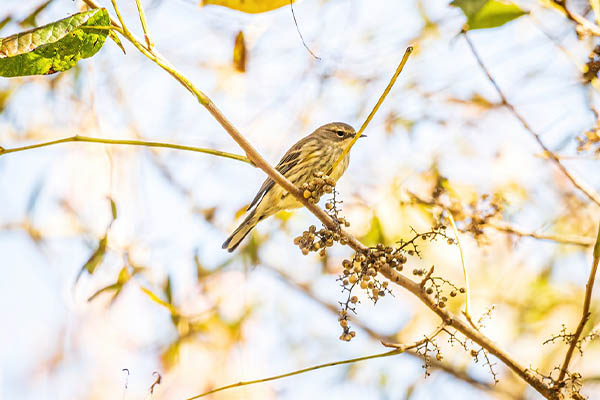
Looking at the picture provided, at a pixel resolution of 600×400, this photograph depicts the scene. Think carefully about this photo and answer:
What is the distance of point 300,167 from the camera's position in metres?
3.98

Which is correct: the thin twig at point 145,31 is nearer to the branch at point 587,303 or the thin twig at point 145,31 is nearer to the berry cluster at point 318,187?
the berry cluster at point 318,187

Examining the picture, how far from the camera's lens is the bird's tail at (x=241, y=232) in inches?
140

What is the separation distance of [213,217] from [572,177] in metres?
2.31

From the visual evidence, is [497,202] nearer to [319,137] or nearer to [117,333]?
[319,137]

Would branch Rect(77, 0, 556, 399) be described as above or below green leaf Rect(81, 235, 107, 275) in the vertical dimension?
below

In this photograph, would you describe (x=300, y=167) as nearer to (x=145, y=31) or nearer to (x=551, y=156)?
(x=551, y=156)

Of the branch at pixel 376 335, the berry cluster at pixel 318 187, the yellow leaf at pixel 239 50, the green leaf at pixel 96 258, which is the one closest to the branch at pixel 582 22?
the berry cluster at pixel 318 187

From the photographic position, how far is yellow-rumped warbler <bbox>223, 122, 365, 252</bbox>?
3449 mm

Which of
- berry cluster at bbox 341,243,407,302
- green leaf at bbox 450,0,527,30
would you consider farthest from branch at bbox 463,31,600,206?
berry cluster at bbox 341,243,407,302

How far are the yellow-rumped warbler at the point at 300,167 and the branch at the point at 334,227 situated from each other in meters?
1.47

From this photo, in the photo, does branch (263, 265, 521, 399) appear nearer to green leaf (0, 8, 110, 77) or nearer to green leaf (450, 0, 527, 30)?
green leaf (450, 0, 527, 30)

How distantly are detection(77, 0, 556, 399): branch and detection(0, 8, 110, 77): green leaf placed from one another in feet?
0.31

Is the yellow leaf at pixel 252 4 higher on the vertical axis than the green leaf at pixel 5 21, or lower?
lower

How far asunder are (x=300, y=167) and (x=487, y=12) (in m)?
2.23
